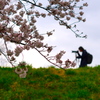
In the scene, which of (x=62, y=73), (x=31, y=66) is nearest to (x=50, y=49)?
(x=62, y=73)

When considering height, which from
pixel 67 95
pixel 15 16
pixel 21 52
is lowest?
pixel 67 95

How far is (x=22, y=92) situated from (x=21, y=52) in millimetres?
4668

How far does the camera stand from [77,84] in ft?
30.2

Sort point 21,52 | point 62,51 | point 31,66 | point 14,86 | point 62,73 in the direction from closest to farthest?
1. point 21,52
2. point 62,51
3. point 14,86
4. point 62,73
5. point 31,66

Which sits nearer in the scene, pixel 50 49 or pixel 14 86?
pixel 50 49

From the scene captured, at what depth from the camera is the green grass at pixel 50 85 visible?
7996mm

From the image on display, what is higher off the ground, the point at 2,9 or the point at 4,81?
the point at 2,9

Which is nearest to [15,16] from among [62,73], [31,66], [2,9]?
[2,9]

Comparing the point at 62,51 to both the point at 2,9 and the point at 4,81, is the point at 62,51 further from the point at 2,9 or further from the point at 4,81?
the point at 4,81

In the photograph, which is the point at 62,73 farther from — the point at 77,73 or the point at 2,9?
the point at 2,9

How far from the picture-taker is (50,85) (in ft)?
30.0

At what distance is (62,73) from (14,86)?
2540 millimetres

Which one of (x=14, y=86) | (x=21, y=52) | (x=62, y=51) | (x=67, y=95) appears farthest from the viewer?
(x=14, y=86)

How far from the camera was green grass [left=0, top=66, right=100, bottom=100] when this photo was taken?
7996mm
